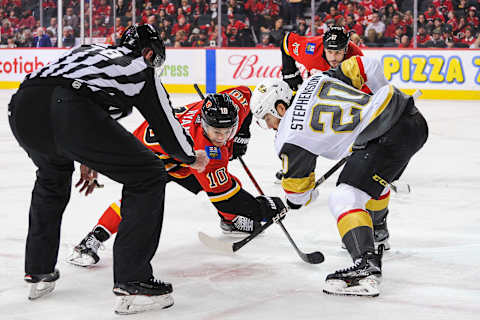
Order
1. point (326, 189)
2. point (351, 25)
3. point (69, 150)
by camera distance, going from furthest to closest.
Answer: point (351, 25) < point (326, 189) < point (69, 150)

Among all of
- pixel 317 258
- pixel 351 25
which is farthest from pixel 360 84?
pixel 351 25

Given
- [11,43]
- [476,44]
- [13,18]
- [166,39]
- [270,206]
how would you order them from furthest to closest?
1. [13,18]
2. [11,43]
3. [166,39]
4. [476,44]
5. [270,206]

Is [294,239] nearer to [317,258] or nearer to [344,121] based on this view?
[317,258]

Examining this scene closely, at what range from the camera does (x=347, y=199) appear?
2625mm

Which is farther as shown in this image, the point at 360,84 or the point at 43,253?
the point at 360,84

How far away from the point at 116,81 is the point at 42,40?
35.3 ft

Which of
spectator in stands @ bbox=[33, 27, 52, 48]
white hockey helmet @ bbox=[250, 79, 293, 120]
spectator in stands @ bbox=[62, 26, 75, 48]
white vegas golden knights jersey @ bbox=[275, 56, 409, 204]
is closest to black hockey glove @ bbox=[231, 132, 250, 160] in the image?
white hockey helmet @ bbox=[250, 79, 293, 120]

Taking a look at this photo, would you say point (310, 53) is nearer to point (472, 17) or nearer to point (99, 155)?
point (99, 155)

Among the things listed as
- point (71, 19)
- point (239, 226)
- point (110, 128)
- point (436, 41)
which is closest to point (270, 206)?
point (239, 226)

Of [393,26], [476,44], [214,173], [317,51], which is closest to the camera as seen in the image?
[214,173]

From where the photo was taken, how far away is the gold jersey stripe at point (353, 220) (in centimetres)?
258

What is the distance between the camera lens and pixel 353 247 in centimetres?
260

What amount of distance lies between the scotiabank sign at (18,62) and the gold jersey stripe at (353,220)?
415 inches

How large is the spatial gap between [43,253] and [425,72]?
878 cm
